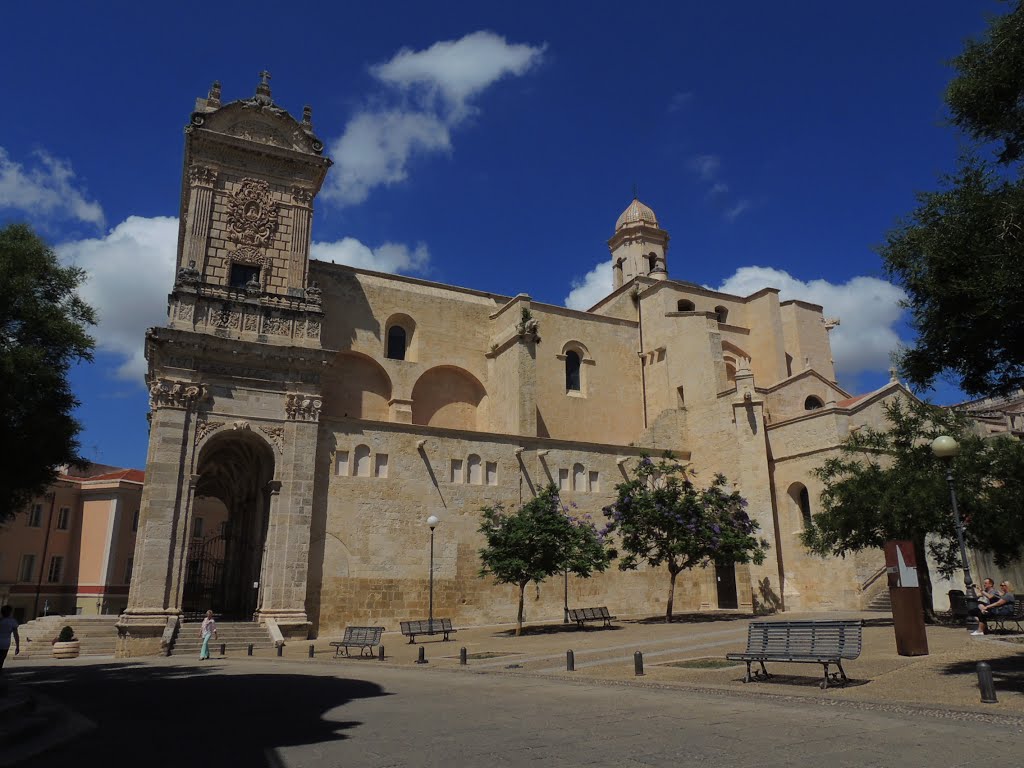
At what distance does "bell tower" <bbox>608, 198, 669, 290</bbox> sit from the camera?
45875 mm

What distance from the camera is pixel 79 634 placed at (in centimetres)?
2334

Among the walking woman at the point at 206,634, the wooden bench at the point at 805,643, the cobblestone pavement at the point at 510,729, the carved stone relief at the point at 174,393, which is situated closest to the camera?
the cobblestone pavement at the point at 510,729

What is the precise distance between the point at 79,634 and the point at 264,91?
20585 mm

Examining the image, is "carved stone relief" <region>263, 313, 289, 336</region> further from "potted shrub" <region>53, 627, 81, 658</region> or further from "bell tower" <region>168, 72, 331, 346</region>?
"potted shrub" <region>53, 627, 81, 658</region>

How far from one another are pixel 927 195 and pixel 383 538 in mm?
19761

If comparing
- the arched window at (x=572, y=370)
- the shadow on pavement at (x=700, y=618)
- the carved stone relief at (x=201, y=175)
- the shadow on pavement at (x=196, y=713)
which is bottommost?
the shadow on pavement at (x=196, y=713)

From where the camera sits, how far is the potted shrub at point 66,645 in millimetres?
21422

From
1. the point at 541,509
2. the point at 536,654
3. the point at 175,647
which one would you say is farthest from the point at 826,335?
the point at 175,647

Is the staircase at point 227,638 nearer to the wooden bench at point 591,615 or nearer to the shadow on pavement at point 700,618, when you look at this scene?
the wooden bench at point 591,615

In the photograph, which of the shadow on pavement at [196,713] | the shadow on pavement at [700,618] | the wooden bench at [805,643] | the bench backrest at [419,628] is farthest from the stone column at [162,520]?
the wooden bench at [805,643]

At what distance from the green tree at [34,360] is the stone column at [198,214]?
809cm

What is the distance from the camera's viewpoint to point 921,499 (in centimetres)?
1919

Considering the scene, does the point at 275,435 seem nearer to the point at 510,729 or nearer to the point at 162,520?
the point at 162,520

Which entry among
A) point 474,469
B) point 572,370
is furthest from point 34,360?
point 572,370
